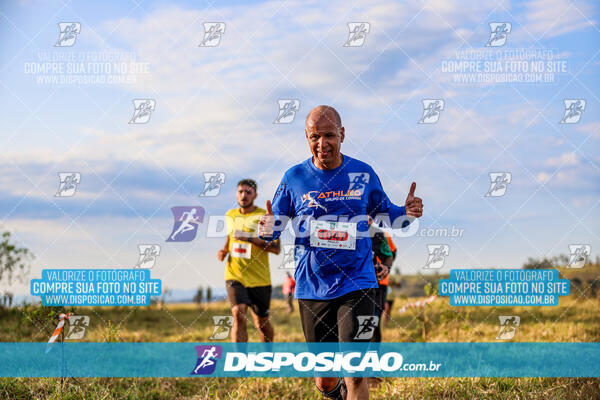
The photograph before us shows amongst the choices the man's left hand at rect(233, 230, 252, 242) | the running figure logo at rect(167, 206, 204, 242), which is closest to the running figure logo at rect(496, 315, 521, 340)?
the man's left hand at rect(233, 230, 252, 242)

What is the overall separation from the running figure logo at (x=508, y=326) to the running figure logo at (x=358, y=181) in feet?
14.1

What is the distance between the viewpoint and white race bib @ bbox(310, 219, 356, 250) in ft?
16.0

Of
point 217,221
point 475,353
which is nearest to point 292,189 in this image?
point 217,221

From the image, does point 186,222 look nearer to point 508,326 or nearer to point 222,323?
point 222,323

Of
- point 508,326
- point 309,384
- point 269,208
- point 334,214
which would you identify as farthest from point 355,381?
point 508,326

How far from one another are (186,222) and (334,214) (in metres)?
3.42

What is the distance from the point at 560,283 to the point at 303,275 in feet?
14.9

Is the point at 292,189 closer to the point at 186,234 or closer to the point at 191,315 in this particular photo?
the point at 186,234

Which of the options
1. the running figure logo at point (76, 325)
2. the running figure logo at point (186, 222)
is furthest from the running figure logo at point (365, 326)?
the running figure logo at point (186, 222)

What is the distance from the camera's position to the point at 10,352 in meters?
7.63

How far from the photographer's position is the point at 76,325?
6.64 meters

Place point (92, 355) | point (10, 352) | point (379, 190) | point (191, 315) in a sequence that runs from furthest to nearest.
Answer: point (191, 315) → point (10, 352) → point (92, 355) → point (379, 190)

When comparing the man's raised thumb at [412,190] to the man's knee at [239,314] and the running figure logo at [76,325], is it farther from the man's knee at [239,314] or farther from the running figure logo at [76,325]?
the running figure logo at [76,325]

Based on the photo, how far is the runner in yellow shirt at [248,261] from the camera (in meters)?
7.85
